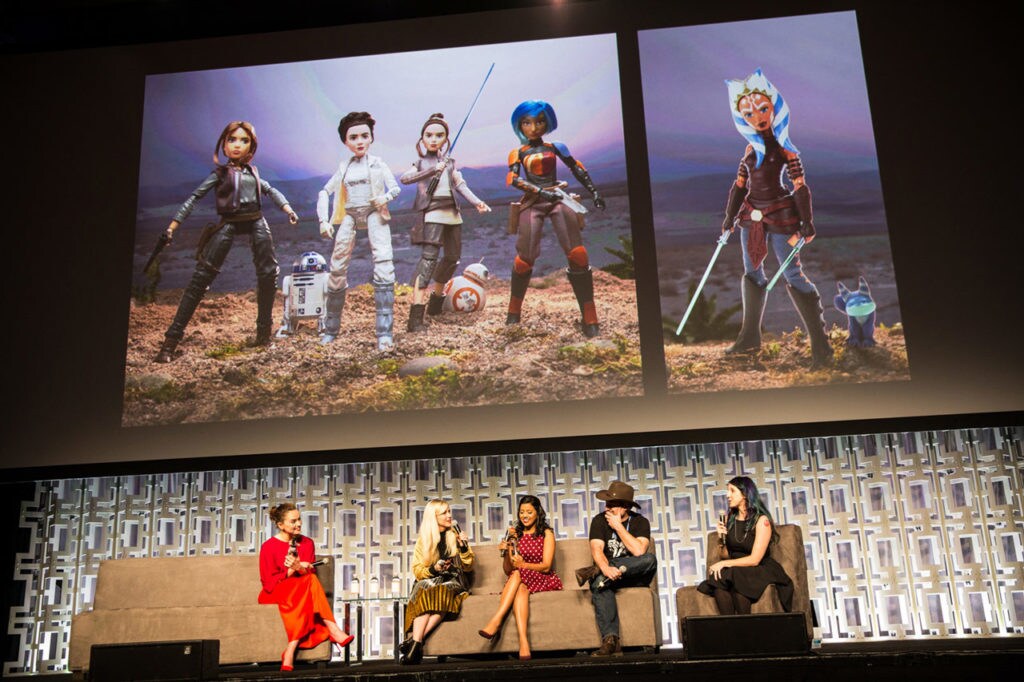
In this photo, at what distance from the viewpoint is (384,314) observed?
593 cm

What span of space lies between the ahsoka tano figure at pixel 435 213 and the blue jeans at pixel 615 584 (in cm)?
188

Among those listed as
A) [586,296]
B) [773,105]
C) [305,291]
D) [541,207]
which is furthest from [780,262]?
[305,291]

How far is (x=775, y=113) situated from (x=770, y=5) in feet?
2.34

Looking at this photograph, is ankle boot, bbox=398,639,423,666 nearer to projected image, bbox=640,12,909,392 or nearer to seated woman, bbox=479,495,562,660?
seated woman, bbox=479,495,562,660

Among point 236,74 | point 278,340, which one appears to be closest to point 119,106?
point 236,74

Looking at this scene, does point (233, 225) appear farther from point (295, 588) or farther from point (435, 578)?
point (435, 578)

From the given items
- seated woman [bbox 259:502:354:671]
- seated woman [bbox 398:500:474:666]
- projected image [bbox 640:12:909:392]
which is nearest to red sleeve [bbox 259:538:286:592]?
seated woman [bbox 259:502:354:671]

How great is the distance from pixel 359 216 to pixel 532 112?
3.97 feet

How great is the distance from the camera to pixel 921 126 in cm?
592

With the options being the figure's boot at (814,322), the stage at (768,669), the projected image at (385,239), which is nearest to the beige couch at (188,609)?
the stage at (768,669)

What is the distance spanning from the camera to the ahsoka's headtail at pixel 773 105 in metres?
5.96

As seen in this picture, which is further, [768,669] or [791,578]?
[791,578]

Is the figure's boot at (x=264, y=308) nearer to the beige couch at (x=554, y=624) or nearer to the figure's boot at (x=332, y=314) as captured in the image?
the figure's boot at (x=332, y=314)

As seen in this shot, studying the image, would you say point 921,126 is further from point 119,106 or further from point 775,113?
point 119,106
